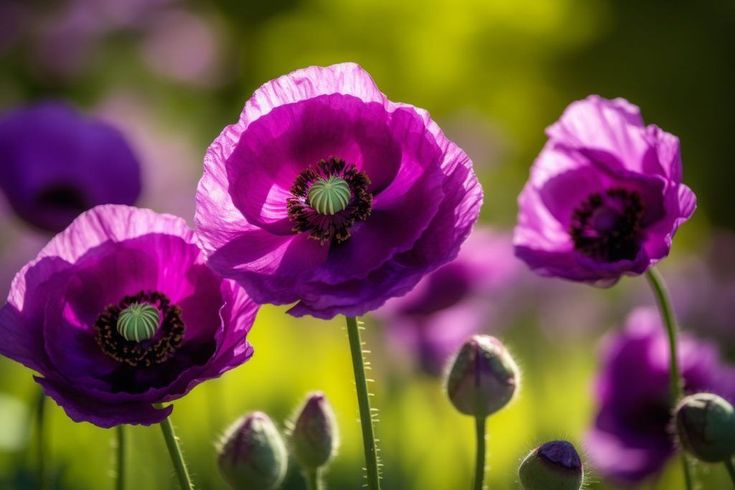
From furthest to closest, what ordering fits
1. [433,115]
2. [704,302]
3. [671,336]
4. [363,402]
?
1. [433,115]
2. [704,302]
3. [671,336]
4. [363,402]

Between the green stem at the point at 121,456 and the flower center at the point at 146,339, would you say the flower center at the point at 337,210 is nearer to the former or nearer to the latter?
the flower center at the point at 146,339

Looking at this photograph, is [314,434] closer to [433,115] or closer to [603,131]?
[603,131]

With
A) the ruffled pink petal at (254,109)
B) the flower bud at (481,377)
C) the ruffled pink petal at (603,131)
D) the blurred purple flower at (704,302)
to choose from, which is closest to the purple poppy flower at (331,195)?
the ruffled pink petal at (254,109)

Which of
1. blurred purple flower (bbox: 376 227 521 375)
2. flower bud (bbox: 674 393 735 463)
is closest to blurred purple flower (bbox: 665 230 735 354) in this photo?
blurred purple flower (bbox: 376 227 521 375)

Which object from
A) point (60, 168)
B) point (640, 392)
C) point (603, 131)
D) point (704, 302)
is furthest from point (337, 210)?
point (704, 302)

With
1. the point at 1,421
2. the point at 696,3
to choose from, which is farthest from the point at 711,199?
the point at 1,421

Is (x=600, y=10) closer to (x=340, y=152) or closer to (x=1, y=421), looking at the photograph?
(x=1, y=421)

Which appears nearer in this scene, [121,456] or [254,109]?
[254,109]
